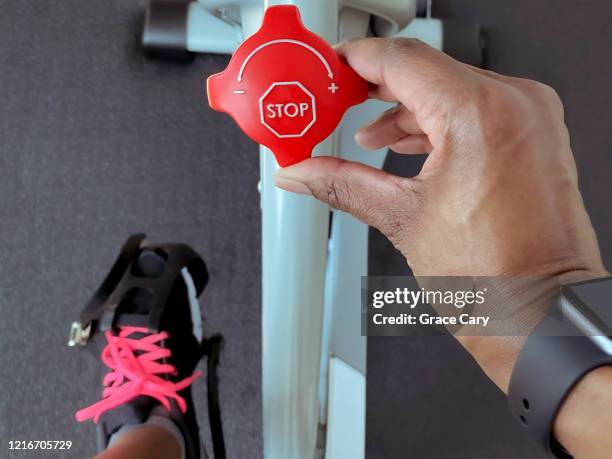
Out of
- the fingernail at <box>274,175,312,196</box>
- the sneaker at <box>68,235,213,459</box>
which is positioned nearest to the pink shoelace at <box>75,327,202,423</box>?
the sneaker at <box>68,235,213,459</box>

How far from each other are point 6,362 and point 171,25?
66 centimetres

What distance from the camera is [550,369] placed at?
0.44m

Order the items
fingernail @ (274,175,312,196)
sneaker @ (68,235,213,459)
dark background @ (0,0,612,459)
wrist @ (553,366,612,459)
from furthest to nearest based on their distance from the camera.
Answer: dark background @ (0,0,612,459) < sneaker @ (68,235,213,459) < fingernail @ (274,175,312,196) < wrist @ (553,366,612,459)

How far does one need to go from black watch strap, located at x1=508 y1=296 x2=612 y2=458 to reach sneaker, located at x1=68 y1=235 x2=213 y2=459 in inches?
20.3

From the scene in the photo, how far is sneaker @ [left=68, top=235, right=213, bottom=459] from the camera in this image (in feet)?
2.65

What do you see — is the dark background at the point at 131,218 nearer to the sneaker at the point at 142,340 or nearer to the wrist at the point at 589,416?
the sneaker at the point at 142,340

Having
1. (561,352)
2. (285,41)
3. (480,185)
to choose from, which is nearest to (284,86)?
(285,41)

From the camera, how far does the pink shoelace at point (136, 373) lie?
811 millimetres

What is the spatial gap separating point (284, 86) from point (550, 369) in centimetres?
32

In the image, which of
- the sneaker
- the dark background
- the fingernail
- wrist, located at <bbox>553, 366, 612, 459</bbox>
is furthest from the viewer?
the dark background

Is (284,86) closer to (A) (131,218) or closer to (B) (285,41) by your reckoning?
(B) (285,41)

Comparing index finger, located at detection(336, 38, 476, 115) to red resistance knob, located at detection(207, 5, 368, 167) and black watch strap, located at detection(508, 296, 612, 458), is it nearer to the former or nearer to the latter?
red resistance knob, located at detection(207, 5, 368, 167)

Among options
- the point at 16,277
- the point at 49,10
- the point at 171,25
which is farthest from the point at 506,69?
the point at 16,277

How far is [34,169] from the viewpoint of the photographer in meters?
1.03
